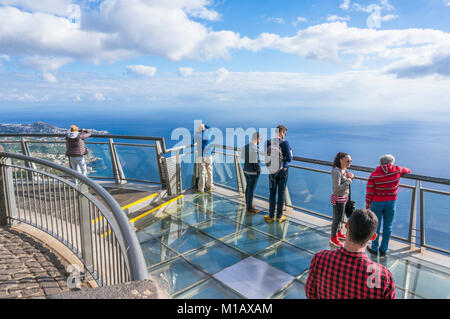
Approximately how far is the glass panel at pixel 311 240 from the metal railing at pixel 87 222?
10.9ft

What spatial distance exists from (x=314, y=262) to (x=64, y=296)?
170 cm

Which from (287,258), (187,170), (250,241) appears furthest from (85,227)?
(187,170)

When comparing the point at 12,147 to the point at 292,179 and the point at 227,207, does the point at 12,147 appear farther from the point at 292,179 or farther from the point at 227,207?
the point at 292,179

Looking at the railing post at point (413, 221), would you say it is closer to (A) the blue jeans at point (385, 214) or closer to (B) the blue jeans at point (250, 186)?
(A) the blue jeans at point (385, 214)

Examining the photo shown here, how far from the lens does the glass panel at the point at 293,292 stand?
3.80m

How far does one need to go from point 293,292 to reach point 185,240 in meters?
2.35

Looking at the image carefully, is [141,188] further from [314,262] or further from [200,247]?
[314,262]

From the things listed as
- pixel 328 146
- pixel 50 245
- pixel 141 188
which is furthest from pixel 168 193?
pixel 328 146

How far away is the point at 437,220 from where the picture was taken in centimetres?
486

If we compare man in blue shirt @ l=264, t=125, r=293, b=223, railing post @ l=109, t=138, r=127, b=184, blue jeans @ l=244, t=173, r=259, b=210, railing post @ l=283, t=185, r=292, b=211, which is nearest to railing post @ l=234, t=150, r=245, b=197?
blue jeans @ l=244, t=173, r=259, b=210

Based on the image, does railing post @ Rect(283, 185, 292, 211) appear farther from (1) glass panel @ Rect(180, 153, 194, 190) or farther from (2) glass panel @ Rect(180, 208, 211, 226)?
(1) glass panel @ Rect(180, 153, 194, 190)

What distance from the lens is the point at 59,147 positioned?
8805 millimetres

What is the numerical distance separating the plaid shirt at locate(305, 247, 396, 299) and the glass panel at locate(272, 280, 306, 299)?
6.26ft
